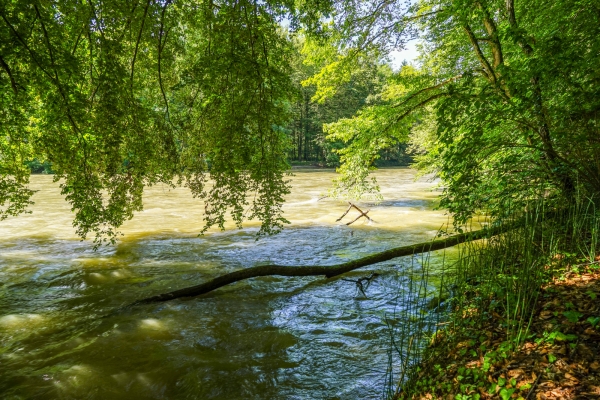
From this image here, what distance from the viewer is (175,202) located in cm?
2125

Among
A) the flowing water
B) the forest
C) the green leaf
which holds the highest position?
the forest

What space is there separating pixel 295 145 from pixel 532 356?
422 cm

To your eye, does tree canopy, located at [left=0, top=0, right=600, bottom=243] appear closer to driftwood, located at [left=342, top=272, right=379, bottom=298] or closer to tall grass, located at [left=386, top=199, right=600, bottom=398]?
tall grass, located at [left=386, top=199, right=600, bottom=398]

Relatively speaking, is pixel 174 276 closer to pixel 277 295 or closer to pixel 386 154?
pixel 277 295

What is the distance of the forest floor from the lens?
8.52ft

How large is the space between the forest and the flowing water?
29.9 inches

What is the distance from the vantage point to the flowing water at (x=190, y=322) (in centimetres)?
445

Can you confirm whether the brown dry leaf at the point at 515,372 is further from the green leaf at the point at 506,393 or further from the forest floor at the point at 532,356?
the green leaf at the point at 506,393

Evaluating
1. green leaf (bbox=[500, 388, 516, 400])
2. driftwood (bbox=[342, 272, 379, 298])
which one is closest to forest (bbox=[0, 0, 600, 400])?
green leaf (bbox=[500, 388, 516, 400])

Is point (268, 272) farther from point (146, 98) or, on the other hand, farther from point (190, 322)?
point (146, 98)

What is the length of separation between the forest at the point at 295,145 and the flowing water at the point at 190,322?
761 mm

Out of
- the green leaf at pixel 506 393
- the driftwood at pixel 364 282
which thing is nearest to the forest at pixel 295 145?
the green leaf at pixel 506 393

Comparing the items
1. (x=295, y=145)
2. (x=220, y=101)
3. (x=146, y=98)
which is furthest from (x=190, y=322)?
(x=146, y=98)

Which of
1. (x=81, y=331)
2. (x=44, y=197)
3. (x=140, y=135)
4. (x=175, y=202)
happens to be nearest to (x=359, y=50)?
(x=140, y=135)
